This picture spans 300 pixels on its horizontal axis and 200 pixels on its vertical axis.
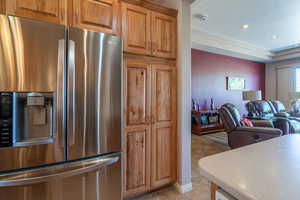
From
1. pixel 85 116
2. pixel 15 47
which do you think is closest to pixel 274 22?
pixel 85 116

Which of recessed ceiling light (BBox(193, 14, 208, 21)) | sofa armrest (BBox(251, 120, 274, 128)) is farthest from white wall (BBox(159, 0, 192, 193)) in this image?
sofa armrest (BBox(251, 120, 274, 128))

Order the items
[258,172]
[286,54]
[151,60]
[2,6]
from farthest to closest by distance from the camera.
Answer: [286,54] → [151,60] → [2,6] → [258,172]

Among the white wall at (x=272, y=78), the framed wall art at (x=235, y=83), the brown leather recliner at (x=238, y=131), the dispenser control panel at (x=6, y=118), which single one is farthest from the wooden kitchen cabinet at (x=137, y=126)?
the white wall at (x=272, y=78)

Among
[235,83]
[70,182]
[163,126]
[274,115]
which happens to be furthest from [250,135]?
[235,83]

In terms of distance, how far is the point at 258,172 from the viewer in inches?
26.6

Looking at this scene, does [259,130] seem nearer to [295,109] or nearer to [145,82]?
[145,82]

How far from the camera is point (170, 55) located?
1.91m

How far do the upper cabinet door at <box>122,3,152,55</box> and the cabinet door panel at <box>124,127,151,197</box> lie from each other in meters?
0.93

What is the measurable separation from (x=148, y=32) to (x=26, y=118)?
145cm

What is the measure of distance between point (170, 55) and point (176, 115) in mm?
783

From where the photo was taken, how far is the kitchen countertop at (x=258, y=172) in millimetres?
547

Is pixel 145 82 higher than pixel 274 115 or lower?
higher

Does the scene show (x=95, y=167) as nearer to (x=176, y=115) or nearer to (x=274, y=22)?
(x=176, y=115)

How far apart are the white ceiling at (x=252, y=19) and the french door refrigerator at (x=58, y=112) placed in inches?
105
